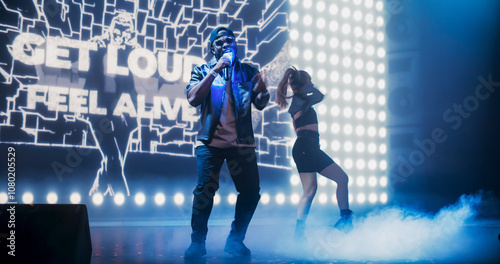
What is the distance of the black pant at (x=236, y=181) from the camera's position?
8.18 ft

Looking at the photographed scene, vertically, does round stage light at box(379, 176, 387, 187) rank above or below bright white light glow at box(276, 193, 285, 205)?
above

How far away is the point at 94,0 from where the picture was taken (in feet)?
16.8

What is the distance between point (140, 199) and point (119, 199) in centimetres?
23

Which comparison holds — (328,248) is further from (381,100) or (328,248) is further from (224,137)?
(381,100)

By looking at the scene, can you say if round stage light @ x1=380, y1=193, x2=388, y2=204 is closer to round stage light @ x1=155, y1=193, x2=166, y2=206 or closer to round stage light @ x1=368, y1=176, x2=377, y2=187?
round stage light @ x1=368, y1=176, x2=377, y2=187

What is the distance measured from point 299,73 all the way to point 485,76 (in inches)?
150

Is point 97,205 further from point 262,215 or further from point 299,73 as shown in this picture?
point 299,73

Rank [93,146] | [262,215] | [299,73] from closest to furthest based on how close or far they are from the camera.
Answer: [299,73], [93,146], [262,215]

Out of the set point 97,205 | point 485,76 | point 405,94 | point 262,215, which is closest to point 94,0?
point 97,205

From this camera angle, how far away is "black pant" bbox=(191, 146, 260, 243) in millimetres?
2492

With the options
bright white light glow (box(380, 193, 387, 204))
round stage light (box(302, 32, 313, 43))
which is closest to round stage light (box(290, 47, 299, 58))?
round stage light (box(302, 32, 313, 43))

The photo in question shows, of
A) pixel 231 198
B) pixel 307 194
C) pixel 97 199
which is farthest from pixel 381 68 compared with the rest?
pixel 97 199

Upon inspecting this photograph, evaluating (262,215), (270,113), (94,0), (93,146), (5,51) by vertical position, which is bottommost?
(262,215)

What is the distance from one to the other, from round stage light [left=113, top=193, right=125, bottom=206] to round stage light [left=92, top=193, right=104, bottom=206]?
0.44ft
